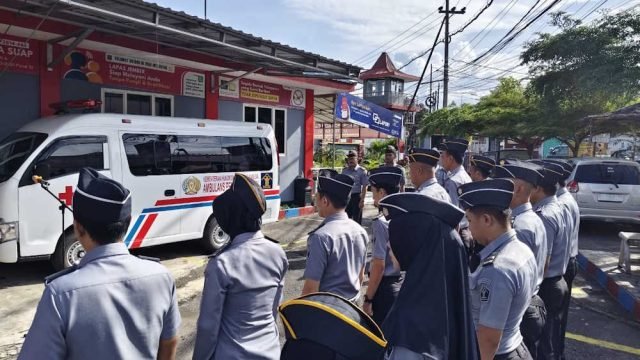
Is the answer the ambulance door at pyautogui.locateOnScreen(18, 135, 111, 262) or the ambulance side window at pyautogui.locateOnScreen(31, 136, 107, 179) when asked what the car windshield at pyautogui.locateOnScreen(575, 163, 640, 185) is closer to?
the ambulance side window at pyautogui.locateOnScreen(31, 136, 107, 179)

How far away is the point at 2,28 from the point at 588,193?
1097 centimetres

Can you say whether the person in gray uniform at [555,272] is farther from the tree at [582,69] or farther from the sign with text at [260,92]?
the sign with text at [260,92]

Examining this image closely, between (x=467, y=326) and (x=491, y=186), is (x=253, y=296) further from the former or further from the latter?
(x=491, y=186)

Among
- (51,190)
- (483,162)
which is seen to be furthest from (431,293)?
(51,190)

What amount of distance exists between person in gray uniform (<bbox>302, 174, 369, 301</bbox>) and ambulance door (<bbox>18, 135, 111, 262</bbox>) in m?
4.18

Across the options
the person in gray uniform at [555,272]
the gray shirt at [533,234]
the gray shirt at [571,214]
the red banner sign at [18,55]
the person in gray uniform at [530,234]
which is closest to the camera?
the person in gray uniform at [530,234]

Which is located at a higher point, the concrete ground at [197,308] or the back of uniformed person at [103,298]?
the back of uniformed person at [103,298]

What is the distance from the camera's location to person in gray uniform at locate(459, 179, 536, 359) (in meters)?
2.14

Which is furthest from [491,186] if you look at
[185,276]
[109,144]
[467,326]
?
[109,144]

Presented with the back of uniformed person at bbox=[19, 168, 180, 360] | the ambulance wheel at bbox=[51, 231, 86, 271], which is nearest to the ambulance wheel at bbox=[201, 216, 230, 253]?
the ambulance wheel at bbox=[51, 231, 86, 271]

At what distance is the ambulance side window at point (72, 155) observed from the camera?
19.7ft

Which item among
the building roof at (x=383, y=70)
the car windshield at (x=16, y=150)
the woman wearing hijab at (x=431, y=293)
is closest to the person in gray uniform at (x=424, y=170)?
the woman wearing hijab at (x=431, y=293)

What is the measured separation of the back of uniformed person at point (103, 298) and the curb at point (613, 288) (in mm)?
5609

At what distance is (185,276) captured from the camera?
6.65 meters
